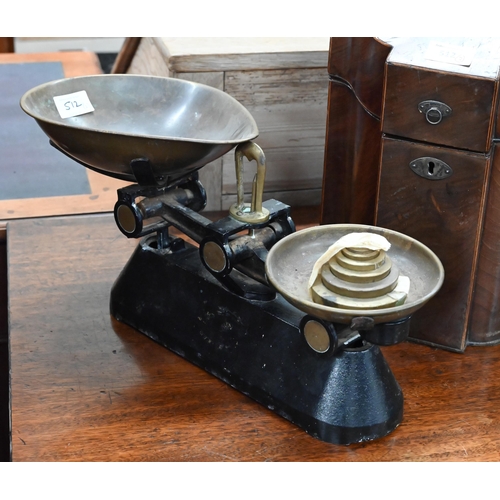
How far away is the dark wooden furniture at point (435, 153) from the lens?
1.15m

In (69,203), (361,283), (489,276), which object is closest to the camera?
(361,283)

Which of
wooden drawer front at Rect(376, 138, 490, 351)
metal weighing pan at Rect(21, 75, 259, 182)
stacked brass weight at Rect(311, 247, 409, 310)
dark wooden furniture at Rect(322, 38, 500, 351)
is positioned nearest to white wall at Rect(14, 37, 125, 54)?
metal weighing pan at Rect(21, 75, 259, 182)

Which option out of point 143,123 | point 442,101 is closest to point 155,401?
point 143,123

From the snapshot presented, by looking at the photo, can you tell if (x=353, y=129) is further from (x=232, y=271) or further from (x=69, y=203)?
(x=69, y=203)

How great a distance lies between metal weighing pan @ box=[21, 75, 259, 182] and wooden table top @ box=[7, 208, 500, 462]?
279 mm

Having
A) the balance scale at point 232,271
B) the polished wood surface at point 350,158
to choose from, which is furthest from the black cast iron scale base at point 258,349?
the polished wood surface at point 350,158

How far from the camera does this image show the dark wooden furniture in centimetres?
115

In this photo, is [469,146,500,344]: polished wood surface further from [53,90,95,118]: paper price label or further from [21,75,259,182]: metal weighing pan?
[53,90,95,118]: paper price label

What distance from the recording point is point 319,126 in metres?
1.68

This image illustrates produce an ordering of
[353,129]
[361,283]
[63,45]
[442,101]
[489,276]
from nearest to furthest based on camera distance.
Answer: [361,283] < [442,101] < [489,276] < [353,129] < [63,45]

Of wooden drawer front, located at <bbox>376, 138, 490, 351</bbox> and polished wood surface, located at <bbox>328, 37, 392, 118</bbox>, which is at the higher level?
polished wood surface, located at <bbox>328, 37, 392, 118</bbox>

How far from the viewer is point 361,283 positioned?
40.7 inches

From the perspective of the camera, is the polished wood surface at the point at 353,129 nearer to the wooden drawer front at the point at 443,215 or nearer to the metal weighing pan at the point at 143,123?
the wooden drawer front at the point at 443,215

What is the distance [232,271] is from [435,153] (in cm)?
34
